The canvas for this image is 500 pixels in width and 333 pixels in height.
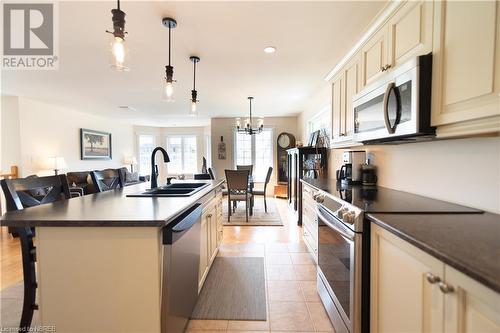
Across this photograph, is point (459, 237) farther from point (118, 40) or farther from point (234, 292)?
point (118, 40)

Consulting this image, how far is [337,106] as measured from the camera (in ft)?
8.87

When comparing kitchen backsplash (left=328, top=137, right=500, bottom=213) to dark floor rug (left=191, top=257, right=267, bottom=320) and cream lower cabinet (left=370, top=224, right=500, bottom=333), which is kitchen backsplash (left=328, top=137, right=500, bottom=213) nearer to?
cream lower cabinet (left=370, top=224, right=500, bottom=333)

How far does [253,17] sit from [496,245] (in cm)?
214

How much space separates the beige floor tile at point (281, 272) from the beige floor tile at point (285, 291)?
9 centimetres

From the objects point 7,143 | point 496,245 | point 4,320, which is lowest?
point 4,320

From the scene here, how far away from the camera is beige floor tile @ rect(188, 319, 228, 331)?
170 cm

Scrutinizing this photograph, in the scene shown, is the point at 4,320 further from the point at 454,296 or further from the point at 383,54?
the point at 383,54

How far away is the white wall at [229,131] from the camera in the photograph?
7.22m

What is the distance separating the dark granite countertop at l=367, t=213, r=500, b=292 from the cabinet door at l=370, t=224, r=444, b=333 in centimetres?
6

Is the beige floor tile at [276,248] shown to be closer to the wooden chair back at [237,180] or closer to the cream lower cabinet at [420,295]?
the wooden chair back at [237,180]

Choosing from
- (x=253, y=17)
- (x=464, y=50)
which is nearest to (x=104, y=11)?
(x=253, y=17)

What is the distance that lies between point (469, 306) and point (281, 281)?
185 cm

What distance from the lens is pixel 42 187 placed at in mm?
1748

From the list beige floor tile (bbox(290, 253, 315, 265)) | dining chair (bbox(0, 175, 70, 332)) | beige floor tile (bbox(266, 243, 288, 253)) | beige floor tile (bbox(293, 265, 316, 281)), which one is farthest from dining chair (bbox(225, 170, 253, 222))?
dining chair (bbox(0, 175, 70, 332))
